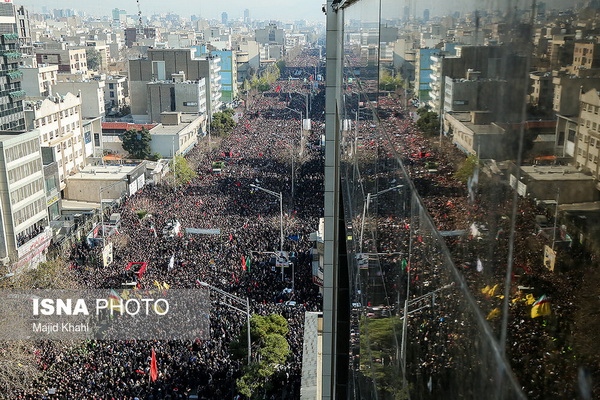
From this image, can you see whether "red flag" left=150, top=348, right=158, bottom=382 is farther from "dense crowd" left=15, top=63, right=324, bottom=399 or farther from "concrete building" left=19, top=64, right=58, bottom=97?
"concrete building" left=19, top=64, right=58, bottom=97

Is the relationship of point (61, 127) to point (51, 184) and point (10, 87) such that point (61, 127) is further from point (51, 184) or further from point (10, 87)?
point (51, 184)

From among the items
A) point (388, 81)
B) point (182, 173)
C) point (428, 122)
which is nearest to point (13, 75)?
point (182, 173)

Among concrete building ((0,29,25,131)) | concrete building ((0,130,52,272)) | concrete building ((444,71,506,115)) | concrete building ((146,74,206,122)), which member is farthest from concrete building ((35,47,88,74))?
concrete building ((444,71,506,115))

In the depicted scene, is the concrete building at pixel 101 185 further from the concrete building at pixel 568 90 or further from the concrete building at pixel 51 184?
the concrete building at pixel 568 90

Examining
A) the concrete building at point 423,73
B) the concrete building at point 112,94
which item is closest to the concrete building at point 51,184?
the concrete building at point 423,73

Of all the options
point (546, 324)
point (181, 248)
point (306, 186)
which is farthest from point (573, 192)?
point (306, 186)
